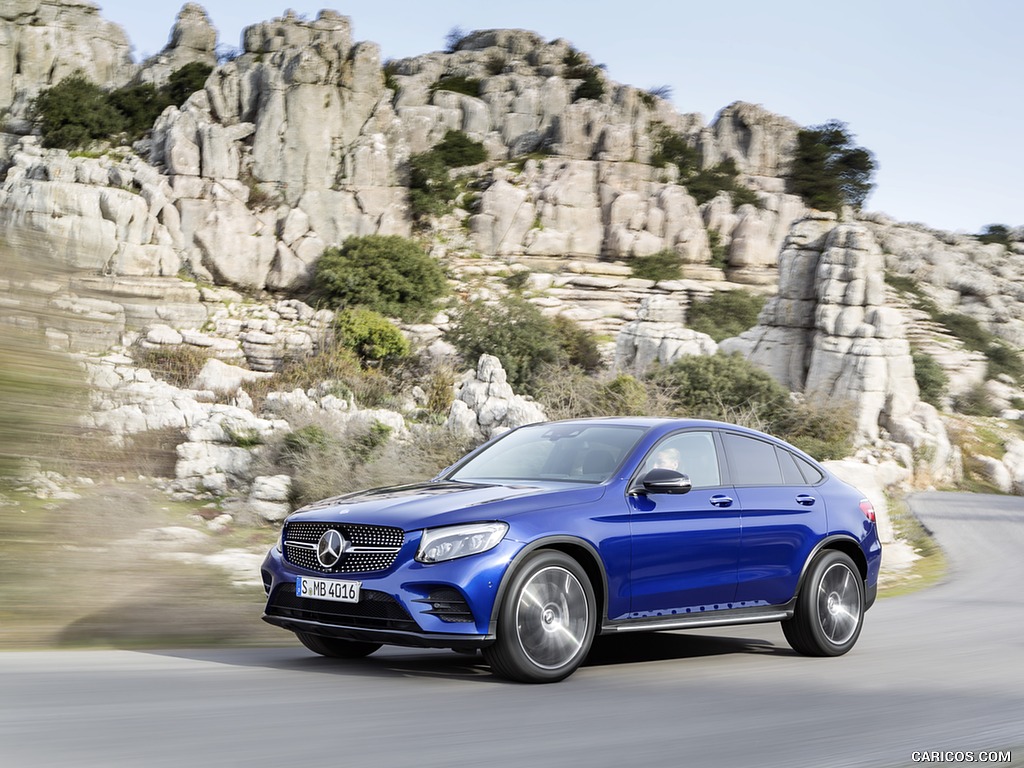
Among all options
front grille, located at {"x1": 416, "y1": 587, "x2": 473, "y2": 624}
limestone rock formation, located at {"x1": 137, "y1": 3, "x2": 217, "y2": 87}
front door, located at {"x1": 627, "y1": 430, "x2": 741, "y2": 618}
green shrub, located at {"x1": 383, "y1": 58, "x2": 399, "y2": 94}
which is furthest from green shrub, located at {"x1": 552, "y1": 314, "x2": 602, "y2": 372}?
front grille, located at {"x1": 416, "y1": 587, "x2": 473, "y2": 624}

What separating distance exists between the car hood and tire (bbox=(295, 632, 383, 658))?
94 centimetres

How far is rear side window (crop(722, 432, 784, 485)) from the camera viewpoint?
324 inches

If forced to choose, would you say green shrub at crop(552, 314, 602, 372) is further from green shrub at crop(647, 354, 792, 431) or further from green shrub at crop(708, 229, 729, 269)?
green shrub at crop(708, 229, 729, 269)

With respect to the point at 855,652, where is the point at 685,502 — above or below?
above

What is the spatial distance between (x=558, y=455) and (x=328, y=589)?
1.90 m

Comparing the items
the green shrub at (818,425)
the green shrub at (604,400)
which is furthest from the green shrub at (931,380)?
the green shrub at (604,400)

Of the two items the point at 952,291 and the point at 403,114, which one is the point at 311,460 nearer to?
the point at 403,114

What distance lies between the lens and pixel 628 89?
91688 millimetres

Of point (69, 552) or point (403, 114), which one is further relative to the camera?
point (403, 114)

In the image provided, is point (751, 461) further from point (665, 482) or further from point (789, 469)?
point (665, 482)

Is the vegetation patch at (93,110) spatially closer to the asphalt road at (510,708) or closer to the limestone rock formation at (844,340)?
the limestone rock formation at (844,340)

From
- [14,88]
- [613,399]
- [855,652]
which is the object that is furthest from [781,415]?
[14,88]

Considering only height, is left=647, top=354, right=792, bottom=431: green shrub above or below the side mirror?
below

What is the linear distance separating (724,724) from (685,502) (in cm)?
203
